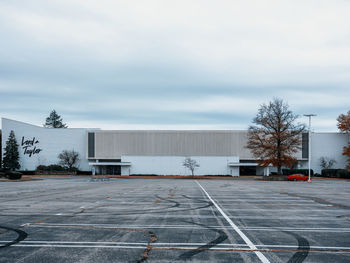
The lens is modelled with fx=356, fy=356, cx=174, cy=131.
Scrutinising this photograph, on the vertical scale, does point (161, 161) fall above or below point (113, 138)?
below

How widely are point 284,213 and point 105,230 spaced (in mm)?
7526

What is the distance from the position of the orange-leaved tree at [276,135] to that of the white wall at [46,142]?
4295 centimetres

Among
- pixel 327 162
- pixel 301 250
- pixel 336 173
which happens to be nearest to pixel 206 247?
pixel 301 250

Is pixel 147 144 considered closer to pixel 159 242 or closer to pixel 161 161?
pixel 161 161

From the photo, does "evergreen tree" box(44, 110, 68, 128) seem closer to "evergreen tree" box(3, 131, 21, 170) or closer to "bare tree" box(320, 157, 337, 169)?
"evergreen tree" box(3, 131, 21, 170)

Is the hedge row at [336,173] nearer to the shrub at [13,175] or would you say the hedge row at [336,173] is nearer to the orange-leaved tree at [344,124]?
the orange-leaved tree at [344,124]

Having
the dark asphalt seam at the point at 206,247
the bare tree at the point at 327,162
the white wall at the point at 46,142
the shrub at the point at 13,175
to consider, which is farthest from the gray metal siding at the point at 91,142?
the dark asphalt seam at the point at 206,247

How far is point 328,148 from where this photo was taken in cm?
7988

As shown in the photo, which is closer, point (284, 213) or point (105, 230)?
point (105, 230)

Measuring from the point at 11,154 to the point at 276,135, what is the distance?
59795mm

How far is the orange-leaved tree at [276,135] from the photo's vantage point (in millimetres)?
59344

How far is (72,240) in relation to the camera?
852 centimetres

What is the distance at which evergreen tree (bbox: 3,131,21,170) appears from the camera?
270ft

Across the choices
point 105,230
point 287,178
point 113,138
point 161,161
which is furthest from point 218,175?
point 105,230
